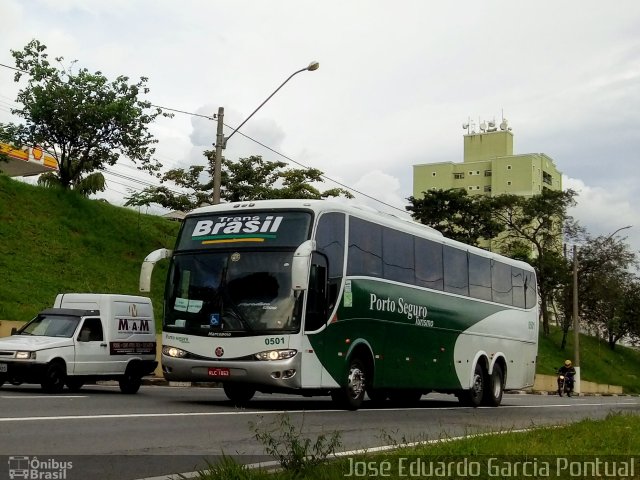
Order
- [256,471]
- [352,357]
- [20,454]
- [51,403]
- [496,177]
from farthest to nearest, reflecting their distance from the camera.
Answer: [496,177], [352,357], [51,403], [20,454], [256,471]

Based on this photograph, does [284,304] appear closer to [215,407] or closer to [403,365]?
[215,407]

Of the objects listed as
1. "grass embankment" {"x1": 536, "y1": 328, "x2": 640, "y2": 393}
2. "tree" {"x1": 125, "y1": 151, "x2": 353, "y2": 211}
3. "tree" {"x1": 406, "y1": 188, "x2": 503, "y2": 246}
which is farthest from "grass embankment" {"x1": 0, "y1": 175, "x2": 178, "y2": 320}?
"grass embankment" {"x1": 536, "y1": 328, "x2": 640, "y2": 393}

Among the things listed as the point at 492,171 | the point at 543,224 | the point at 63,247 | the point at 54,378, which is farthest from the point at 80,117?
the point at 492,171

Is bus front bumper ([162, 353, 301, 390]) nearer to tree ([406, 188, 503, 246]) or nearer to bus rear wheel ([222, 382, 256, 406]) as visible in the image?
bus rear wheel ([222, 382, 256, 406])

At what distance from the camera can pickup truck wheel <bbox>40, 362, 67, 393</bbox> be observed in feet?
54.3

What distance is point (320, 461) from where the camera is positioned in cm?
667

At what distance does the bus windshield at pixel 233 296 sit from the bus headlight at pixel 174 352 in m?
0.34

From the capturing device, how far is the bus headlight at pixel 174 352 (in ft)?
49.2

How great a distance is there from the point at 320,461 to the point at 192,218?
9.93 metres

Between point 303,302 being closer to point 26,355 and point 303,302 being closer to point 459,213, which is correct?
point 26,355

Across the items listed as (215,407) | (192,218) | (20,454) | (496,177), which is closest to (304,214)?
(192,218)

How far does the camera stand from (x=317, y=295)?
1491 centimetres

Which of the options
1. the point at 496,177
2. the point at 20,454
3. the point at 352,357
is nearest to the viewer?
the point at 20,454

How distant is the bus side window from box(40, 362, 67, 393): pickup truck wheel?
5412mm
